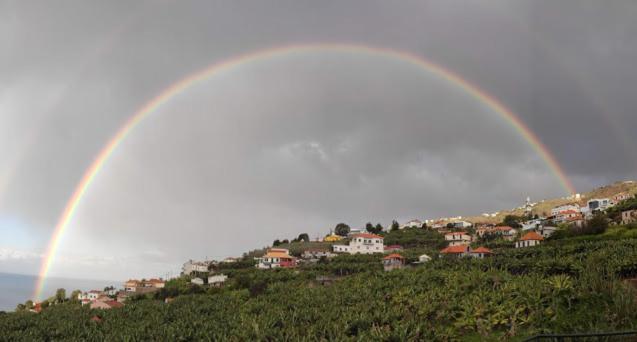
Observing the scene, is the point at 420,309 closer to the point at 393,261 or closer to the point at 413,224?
the point at 393,261

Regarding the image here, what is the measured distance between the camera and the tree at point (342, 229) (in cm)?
15475

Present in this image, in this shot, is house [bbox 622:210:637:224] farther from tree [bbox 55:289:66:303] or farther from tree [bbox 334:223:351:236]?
tree [bbox 55:289:66:303]

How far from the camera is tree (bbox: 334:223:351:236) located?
508 ft

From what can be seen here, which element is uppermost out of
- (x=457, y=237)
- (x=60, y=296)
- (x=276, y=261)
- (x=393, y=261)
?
(x=457, y=237)

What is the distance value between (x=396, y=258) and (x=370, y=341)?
45185 mm

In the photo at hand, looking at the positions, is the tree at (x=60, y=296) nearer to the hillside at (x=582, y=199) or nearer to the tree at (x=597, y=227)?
the tree at (x=597, y=227)

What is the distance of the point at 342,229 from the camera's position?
6122 inches

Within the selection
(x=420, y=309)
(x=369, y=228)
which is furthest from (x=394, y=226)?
(x=420, y=309)

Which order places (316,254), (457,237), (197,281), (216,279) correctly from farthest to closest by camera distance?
(457,237) → (316,254) → (197,281) → (216,279)

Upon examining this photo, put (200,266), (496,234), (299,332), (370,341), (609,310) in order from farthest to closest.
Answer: (200,266), (496,234), (299,332), (370,341), (609,310)

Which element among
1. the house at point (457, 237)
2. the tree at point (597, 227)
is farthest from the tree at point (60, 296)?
the tree at point (597, 227)

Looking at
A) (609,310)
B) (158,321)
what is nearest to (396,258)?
(158,321)

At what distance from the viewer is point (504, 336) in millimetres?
20406

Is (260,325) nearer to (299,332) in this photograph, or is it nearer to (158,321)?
(299,332)
